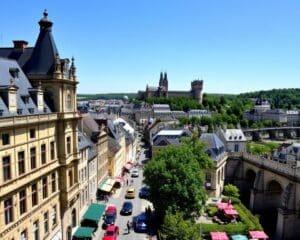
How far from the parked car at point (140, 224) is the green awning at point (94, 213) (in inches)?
209

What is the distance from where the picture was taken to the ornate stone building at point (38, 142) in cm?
2972

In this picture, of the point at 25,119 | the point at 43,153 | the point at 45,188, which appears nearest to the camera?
the point at 25,119

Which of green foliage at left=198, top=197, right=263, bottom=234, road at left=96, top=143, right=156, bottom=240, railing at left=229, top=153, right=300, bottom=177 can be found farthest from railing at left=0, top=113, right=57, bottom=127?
railing at left=229, top=153, right=300, bottom=177

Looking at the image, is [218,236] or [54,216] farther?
[218,236]

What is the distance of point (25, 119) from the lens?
3162 centimetres

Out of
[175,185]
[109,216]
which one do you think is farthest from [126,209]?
[175,185]

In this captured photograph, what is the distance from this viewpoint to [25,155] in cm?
3198

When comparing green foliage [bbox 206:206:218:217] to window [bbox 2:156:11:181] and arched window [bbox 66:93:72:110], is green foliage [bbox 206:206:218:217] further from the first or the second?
window [bbox 2:156:11:181]

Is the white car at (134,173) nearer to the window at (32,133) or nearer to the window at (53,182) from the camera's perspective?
the window at (53,182)

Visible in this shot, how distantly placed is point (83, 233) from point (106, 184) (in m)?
22.8

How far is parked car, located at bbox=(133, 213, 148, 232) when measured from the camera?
49044 mm

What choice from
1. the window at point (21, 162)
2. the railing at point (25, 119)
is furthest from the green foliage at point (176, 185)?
the window at point (21, 162)

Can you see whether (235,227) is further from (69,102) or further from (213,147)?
(69,102)

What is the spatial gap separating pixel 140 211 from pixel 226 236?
615 inches
